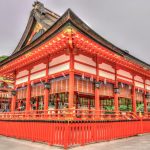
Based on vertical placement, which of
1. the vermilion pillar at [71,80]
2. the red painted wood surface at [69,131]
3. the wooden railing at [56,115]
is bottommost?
the red painted wood surface at [69,131]

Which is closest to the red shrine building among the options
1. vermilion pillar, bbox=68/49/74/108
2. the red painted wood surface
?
vermilion pillar, bbox=68/49/74/108

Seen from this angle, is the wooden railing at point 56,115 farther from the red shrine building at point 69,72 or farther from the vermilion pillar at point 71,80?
the vermilion pillar at point 71,80

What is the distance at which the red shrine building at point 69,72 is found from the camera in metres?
10.1

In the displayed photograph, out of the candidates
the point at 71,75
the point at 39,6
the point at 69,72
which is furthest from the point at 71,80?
the point at 39,6

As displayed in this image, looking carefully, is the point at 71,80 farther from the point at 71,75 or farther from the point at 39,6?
the point at 39,6


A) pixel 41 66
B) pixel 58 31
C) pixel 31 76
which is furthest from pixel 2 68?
pixel 58 31

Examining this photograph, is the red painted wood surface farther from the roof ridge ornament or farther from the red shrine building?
the roof ridge ornament

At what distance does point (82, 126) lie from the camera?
9602mm

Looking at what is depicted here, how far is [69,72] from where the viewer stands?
10.8m

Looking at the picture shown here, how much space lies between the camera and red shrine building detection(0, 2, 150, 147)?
1013 centimetres

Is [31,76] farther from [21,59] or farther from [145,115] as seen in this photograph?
[145,115]

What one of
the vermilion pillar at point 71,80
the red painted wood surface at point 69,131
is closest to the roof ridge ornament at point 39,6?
the vermilion pillar at point 71,80

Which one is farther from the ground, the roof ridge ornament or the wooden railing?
the roof ridge ornament

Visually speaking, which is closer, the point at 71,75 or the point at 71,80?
the point at 71,80
